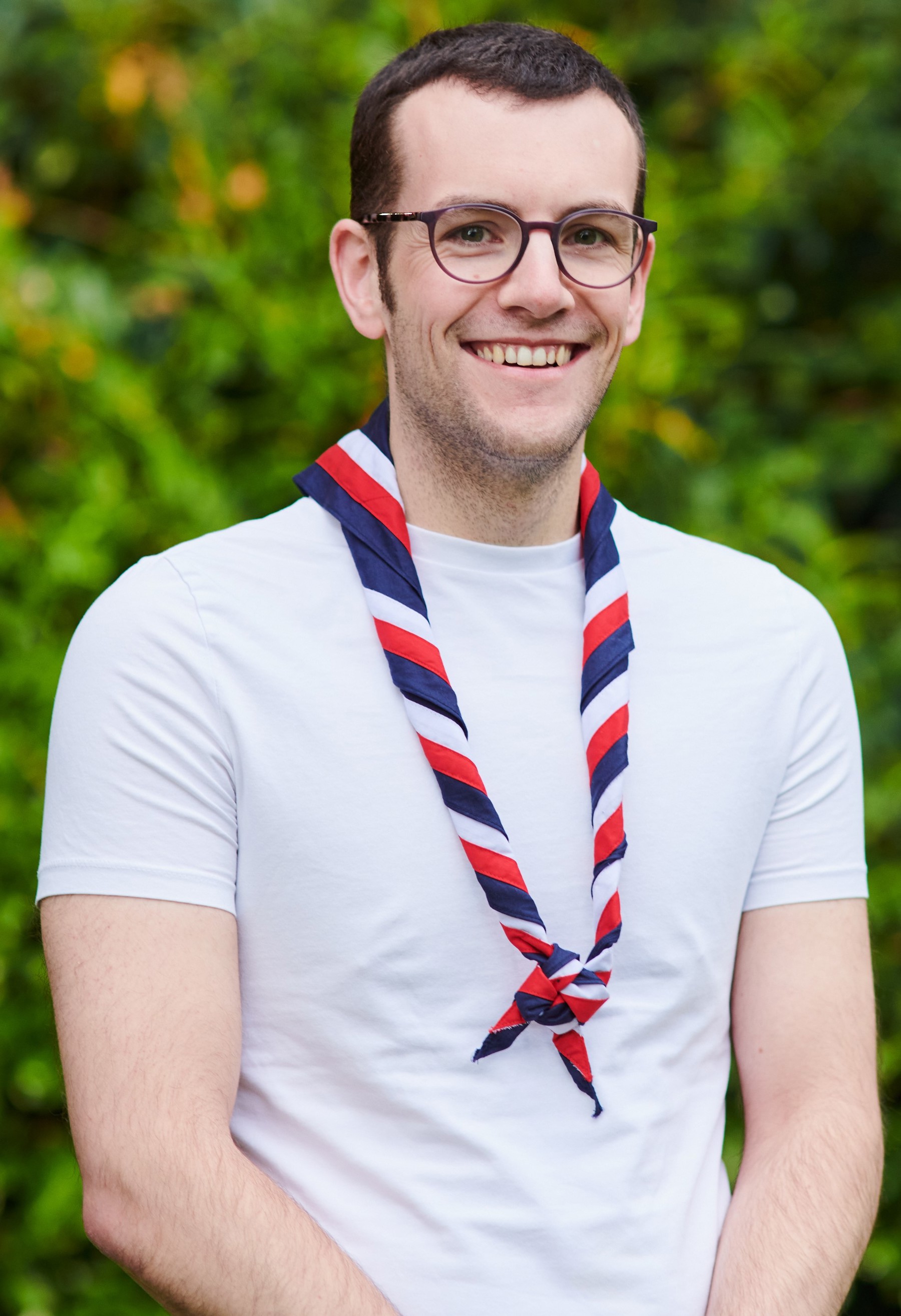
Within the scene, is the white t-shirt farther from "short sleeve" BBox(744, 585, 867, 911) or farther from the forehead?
the forehead

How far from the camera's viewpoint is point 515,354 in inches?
73.2

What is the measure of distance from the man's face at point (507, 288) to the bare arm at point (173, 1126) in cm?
79

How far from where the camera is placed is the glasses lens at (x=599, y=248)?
6.10 feet

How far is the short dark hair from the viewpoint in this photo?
1854 mm

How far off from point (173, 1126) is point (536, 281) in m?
1.18

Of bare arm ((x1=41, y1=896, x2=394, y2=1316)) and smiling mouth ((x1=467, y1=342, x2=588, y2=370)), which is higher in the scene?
smiling mouth ((x1=467, y1=342, x2=588, y2=370))

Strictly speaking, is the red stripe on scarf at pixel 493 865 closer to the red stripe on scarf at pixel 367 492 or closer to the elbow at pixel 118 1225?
the red stripe on scarf at pixel 367 492

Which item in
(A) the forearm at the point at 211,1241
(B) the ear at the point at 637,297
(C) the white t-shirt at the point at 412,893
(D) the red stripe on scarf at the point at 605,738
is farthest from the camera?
(B) the ear at the point at 637,297

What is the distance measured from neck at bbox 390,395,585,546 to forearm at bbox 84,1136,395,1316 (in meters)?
0.91

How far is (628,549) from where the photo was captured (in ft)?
6.83

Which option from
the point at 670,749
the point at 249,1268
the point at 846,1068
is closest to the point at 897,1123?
the point at 846,1068

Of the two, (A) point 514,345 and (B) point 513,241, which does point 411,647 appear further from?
(B) point 513,241

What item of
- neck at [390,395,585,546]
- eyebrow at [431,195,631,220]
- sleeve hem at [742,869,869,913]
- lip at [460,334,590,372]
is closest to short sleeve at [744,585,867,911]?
sleeve hem at [742,869,869,913]

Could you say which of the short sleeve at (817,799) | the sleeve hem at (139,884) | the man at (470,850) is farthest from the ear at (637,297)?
the sleeve hem at (139,884)
